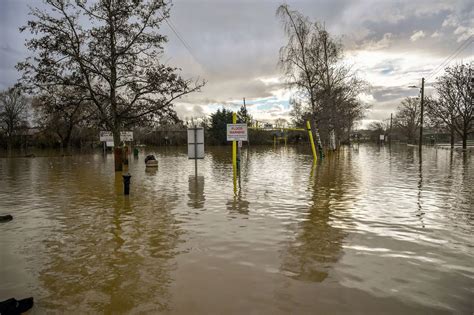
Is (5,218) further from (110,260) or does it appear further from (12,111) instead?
(12,111)

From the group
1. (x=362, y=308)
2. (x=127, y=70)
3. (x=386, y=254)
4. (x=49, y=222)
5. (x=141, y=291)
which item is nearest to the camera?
(x=362, y=308)

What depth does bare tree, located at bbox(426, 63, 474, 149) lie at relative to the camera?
38.0 metres

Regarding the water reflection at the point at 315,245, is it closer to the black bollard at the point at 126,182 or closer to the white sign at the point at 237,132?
the black bollard at the point at 126,182

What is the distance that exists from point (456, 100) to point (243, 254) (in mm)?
43362

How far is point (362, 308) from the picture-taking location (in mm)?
3514

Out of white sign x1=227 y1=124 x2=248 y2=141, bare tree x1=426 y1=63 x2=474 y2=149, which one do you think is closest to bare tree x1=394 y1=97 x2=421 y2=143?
bare tree x1=426 y1=63 x2=474 y2=149

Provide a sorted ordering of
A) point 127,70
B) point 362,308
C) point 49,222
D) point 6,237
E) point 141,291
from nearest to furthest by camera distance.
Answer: point 362,308, point 141,291, point 6,237, point 49,222, point 127,70

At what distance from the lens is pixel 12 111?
60156 millimetres

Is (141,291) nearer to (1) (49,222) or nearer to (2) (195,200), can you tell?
(1) (49,222)

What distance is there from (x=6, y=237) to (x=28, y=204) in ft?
11.5

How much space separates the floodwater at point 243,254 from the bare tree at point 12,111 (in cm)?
6059

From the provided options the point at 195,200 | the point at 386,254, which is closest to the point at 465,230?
the point at 386,254

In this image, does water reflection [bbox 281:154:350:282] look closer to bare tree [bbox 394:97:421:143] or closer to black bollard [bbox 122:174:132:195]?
black bollard [bbox 122:174:132:195]

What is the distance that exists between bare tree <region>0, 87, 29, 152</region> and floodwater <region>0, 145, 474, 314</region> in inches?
2385
